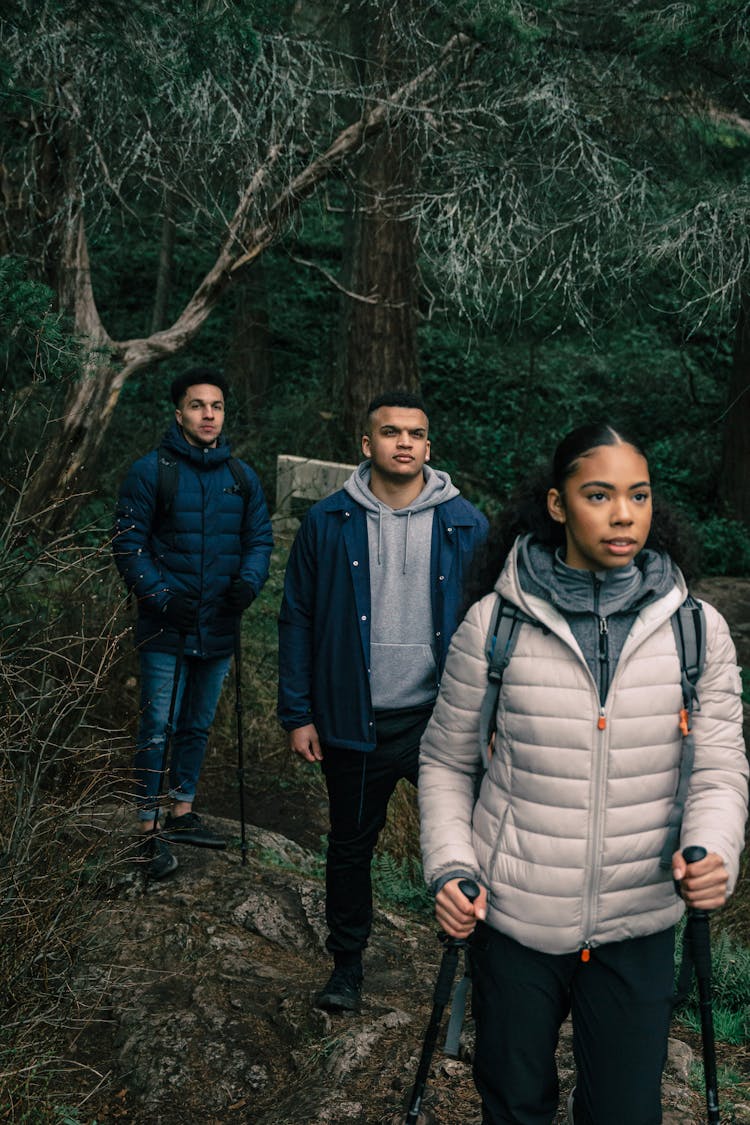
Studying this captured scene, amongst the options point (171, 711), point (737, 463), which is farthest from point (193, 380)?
point (737, 463)

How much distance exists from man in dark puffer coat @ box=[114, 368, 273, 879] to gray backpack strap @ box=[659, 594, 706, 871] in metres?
2.90

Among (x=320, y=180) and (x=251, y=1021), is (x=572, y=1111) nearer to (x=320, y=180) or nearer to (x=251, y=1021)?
(x=251, y=1021)

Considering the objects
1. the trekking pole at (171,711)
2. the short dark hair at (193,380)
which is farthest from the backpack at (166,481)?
the trekking pole at (171,711)

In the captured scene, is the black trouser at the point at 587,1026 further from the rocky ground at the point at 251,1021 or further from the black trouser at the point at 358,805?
the black trouser at the point at 358,805

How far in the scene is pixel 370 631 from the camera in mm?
3887

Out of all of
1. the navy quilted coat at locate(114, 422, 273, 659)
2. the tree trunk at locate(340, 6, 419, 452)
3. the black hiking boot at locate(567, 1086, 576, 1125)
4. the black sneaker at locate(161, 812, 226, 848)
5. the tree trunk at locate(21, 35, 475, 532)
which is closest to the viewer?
the black hiking boot at locate(567, 1086, 576, 1125)

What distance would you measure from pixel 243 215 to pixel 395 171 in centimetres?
247

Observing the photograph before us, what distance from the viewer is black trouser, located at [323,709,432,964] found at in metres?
3.88

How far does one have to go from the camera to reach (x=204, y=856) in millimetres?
5383

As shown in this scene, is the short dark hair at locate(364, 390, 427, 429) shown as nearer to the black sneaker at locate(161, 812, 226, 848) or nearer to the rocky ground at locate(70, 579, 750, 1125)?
the rocky ground at locate(70, 579, 750, 1125)

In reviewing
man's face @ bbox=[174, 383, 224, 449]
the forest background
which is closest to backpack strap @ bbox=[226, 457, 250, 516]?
man's face @ bbox=[174, 383, 224, 449]

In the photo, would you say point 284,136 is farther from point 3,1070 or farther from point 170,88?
point 3,1070

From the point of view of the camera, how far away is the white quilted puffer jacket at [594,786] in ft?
7.91

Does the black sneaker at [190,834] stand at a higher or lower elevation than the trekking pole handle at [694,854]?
lower
